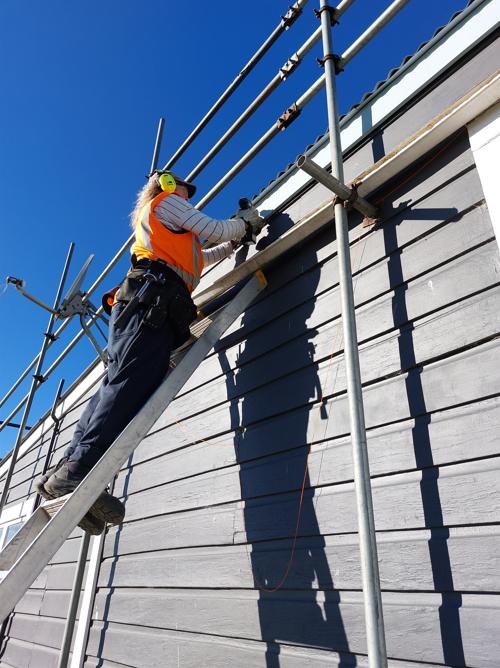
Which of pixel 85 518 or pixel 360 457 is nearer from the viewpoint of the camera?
pixel 360 457

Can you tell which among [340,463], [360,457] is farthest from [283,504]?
[360,457]

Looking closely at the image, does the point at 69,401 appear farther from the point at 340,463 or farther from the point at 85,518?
the point at 340,463

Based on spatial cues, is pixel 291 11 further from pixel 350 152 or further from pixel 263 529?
pixel 263 529

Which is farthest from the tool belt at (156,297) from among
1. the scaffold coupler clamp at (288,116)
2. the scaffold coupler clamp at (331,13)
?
the scaffold coupler clamp at (331,13)

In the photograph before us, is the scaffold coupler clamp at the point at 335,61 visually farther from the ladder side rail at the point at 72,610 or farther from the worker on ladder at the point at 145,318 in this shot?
the ladder side rail at the point at 72,610

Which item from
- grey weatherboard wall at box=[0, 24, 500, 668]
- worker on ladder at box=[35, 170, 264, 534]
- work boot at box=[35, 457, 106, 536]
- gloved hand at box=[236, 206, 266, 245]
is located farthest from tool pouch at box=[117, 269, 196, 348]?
work boot at box=[35, 457, 106, 536]

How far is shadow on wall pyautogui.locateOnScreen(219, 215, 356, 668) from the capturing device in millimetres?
1847

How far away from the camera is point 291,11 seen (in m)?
3.11

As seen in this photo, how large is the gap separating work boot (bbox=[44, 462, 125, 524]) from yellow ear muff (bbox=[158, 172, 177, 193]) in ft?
4.92

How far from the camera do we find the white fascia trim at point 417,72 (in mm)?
1995

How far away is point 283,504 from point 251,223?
1582mm

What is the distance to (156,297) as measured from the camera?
2275 mm

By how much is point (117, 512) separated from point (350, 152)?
2.02 meters

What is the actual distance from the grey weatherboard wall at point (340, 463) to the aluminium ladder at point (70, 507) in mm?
484
